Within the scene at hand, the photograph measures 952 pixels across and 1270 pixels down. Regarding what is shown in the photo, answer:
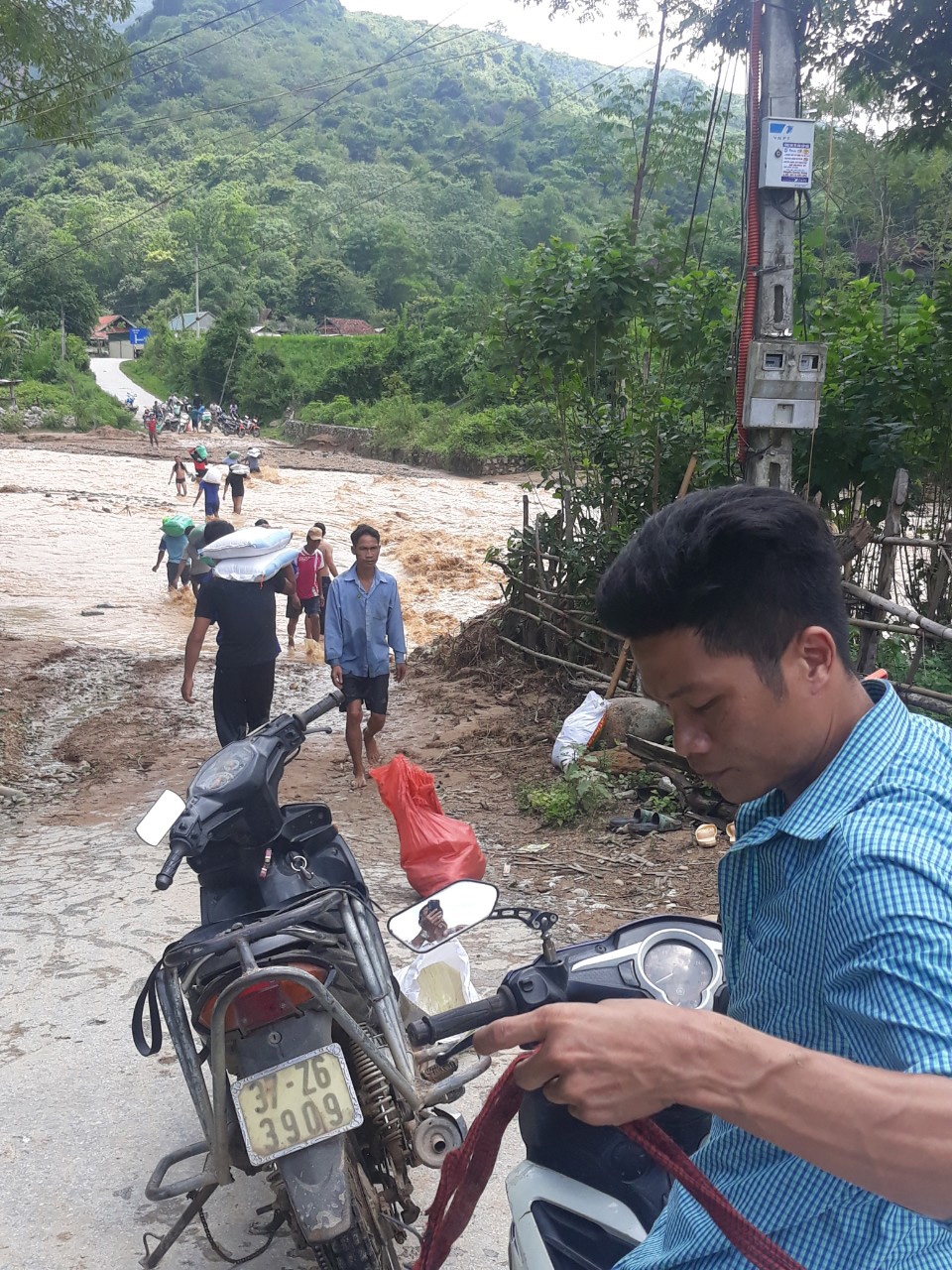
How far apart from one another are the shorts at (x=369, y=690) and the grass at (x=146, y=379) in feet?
180

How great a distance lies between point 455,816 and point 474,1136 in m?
5.26

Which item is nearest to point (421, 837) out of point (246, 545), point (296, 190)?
point (246, 545)

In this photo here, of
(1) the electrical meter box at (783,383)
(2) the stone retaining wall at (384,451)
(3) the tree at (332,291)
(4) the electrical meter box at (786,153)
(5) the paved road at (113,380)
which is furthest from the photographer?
(3) the tree at (332,291)

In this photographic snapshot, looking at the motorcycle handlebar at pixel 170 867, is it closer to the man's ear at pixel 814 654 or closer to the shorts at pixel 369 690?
the man's ear at pixel 814 654

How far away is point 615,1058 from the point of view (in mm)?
981

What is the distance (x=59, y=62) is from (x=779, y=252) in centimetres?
819

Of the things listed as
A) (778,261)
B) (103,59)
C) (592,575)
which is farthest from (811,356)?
(103,59)

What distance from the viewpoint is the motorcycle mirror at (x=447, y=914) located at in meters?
1.92

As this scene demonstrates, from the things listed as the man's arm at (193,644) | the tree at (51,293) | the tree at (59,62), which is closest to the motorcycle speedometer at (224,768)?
the man's arm at (193,644)

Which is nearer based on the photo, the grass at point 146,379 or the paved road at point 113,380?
the paved road at point 113,380

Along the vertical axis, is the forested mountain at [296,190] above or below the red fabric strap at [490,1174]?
above

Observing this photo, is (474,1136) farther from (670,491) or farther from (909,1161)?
(670,491)

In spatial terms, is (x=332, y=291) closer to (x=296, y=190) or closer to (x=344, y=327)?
(x=344, y=327)

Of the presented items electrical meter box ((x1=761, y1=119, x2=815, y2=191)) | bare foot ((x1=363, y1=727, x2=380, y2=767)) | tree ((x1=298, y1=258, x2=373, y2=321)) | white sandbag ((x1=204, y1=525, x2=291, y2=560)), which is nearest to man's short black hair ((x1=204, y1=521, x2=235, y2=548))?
bare foot ((x1=363, y1=727, x2=380, y2=767))
